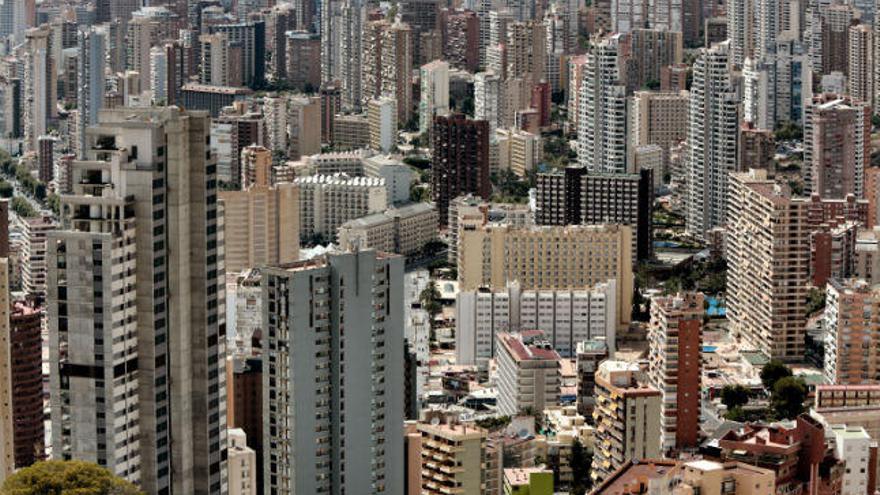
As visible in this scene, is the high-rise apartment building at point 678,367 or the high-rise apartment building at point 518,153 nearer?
the high-rise apartment building at point 678,367

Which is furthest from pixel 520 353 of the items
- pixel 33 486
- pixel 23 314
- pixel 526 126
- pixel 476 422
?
pixel 526 126

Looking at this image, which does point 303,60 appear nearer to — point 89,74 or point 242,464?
point 89,74

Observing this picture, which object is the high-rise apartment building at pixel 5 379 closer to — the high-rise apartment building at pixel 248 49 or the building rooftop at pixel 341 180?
the building rooftop at pixel 341 180

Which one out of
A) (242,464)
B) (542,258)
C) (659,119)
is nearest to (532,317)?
(542,258)

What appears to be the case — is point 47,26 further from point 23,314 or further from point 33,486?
point 33,486

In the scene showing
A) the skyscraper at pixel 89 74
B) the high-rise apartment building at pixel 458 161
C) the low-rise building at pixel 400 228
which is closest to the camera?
the low-rise building at pixel 400 228

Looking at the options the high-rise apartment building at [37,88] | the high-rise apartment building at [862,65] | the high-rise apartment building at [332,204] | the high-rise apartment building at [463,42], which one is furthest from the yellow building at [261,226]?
the high-rise apartment building at [463,42]

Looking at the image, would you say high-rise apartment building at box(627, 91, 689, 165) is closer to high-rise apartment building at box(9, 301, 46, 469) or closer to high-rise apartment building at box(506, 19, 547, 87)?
high-rise apartment building at box(506, 19, 547, 87)
